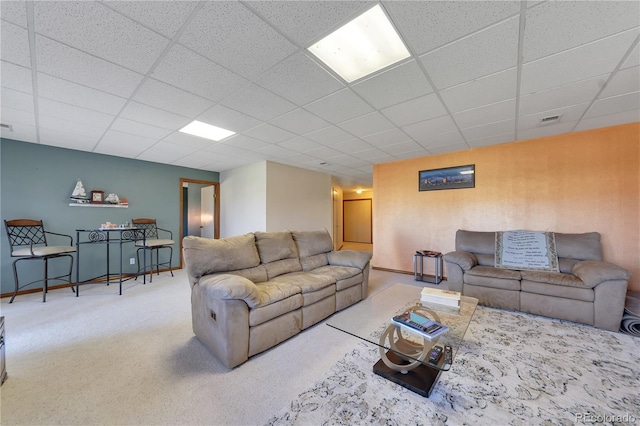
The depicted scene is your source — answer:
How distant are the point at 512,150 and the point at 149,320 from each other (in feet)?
18.5

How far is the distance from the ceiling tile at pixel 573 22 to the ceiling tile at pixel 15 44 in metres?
3.10

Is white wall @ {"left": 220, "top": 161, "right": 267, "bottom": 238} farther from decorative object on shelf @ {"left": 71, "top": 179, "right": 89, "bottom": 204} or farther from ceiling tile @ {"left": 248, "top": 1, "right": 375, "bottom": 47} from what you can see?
ceiling tile @ {"left": 248, "top": 1, "right": 375, "bottom": 47}

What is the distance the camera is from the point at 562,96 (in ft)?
7.55

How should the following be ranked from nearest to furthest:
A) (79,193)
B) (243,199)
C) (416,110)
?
(416,110) < (79,193) < (243,199)

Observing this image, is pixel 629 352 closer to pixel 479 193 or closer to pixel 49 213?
pixel 479 193

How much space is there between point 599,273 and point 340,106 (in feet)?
10.5

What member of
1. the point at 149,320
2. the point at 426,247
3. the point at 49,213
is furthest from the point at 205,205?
the point at 426,247

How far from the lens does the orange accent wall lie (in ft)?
10.0

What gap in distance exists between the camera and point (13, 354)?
6.37 ft

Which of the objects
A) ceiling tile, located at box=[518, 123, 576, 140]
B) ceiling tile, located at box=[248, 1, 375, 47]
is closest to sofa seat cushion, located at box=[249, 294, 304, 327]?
ceiling tile, located at box=[248, 1, 375, 47]

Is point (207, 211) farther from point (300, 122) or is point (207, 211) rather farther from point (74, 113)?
point (300, 122)

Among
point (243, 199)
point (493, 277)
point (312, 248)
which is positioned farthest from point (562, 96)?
point (243, 199)

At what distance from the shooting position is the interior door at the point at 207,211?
6.22 m

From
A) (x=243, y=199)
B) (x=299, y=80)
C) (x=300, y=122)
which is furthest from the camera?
(x=243, y=199)
